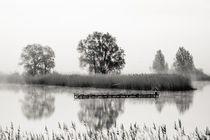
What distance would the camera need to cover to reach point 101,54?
54062mm

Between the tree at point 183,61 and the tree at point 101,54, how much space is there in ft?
61.3

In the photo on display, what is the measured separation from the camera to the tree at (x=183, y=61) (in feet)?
226

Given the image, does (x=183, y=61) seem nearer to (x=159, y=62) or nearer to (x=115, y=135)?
(x=159, y=62)

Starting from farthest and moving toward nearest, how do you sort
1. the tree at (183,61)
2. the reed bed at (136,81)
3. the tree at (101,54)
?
the tree at (183,61) < the tree at (101,54) < the reed bed at (136,81)

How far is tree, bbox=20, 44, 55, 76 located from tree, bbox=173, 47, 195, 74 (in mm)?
24632

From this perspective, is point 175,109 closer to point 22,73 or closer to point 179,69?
point 22,73

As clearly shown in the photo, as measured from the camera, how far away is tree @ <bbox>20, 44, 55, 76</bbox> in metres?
57.1

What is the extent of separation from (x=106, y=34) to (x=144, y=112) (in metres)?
40.8

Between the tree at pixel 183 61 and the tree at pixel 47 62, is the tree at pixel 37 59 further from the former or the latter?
the tree at pixel 183 61

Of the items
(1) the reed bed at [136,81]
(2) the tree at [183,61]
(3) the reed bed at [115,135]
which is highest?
(2) the tree at [183,61]

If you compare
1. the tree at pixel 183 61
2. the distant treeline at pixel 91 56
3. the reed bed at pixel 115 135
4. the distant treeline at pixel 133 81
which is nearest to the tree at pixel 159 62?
the tree at pixel 183 61

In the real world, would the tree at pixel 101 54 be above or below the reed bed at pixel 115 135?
above

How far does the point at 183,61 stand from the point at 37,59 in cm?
2782

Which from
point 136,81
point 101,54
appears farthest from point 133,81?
point 101,54
